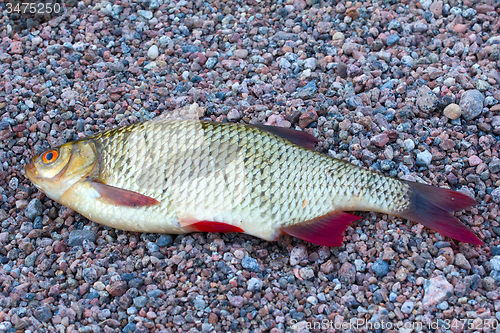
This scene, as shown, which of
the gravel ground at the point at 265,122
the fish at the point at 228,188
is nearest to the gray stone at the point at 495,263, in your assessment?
the gravel ground at the point at 265,122

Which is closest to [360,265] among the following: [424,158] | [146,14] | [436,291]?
[436,291]

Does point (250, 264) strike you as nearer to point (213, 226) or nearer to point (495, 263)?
point (213, 226)

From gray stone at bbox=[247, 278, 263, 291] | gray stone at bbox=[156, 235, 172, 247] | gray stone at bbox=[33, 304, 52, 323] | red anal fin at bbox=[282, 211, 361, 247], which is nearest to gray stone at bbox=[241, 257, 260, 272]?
gray stone at bbox=[247, 278, 263, 291]

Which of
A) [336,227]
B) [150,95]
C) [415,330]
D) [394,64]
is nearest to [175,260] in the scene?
[336,227]

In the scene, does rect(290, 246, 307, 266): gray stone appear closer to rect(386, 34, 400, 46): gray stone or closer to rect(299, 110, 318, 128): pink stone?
rect(299, 110, 318, 128): pink stone

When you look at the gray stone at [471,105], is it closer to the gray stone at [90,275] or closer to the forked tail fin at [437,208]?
the forked tail fin at [437,208]
